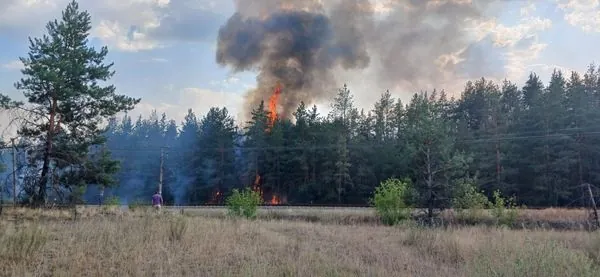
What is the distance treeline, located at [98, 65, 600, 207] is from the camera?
4450 centimetres

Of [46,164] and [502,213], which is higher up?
[46,164]

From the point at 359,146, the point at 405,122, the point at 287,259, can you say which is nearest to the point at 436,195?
the point at 287,259

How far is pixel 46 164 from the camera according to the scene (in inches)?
1018

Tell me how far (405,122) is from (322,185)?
1682 cm

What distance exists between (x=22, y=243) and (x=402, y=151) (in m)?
48.2

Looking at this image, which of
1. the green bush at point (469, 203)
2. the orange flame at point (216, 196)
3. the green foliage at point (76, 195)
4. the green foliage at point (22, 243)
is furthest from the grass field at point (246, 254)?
the orange flame at point (216, 196)

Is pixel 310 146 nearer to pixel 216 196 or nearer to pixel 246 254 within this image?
pixel 216 196

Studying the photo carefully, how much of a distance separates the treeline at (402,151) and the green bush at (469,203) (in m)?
1.28

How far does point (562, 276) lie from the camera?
21.1ft

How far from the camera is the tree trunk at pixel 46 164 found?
24125 millimetres

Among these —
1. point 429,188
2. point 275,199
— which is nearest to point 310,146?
point 275,199

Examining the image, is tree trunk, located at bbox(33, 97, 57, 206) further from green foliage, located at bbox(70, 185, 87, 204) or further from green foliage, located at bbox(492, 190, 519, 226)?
green foliage, located at bbox(492, 190, 519, 226)

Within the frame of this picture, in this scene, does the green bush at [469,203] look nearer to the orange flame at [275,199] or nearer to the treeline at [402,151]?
the treeline at [402,151]

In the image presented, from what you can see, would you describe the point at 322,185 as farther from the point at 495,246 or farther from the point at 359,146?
the point at 495,246
